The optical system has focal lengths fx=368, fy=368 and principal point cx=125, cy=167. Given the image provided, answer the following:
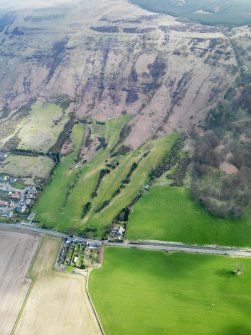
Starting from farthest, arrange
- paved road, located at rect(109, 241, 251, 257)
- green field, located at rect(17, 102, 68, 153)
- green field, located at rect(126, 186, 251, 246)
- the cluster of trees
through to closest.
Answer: green field, located at rect(17, 102, 68, 153)
the cluster of trees
green field, located at rect(126, 186, 251, 246)
paved road, located at rect(109, 241, 251, 257)

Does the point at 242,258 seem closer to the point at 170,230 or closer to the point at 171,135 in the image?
the point at 170,230

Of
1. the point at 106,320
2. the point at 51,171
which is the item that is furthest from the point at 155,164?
the point at 106,320

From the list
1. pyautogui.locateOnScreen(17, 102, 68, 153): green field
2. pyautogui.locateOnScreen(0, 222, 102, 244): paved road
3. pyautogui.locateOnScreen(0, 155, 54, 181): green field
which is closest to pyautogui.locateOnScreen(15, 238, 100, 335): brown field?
pyautogui.locateOnScreen(0, 222, 102, 244): paved road

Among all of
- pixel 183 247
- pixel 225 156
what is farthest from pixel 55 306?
A: pixel 225 156

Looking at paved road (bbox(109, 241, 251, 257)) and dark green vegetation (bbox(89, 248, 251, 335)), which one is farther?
paved road (bbox(109, 241, 251, 257))

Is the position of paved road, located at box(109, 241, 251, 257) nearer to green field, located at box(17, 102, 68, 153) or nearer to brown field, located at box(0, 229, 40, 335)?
brown field, located at box(0, 229, 40, 335)

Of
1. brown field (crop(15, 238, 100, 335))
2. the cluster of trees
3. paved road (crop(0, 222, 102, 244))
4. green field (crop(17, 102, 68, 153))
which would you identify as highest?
the cluster of trees

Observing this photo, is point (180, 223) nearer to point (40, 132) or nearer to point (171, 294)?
point (171, 294)
